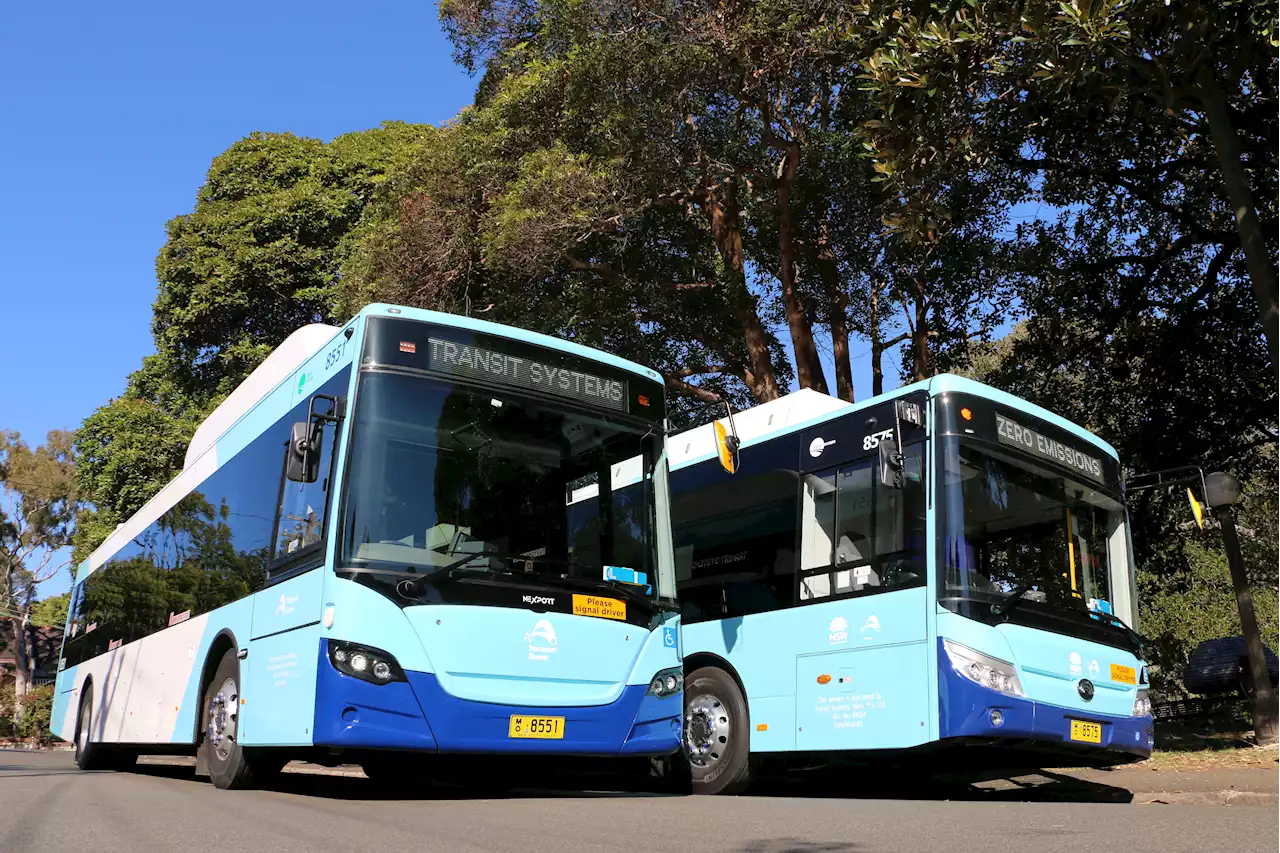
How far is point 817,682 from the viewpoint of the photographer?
9.38 m

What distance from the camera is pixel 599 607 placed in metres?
8.15

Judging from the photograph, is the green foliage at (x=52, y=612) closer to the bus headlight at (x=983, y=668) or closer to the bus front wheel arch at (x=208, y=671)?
the bus front wheel arch at (x=208, y=671)

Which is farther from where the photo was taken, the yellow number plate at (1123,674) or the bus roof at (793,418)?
the yellow number plate at (1123,674)

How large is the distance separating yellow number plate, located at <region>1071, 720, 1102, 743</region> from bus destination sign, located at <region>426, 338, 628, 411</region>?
402cm

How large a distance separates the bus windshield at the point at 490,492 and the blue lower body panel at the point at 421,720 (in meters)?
0.63

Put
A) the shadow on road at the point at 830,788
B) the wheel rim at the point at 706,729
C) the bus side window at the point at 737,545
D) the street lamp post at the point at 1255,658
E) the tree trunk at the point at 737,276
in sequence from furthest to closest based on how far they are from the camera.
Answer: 1. the tree trunk at the point at 737,276
2. the street lamp post at the point at 1255,658
3. the wheel rim at the point at 706,729
4. the bus side window at the point at 737,545
5. the shadow on road at the point at 830,788

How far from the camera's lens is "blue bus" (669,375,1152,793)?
8336 millimetres

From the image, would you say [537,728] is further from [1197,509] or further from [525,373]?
[1197,509]

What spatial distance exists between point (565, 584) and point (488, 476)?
90 cm

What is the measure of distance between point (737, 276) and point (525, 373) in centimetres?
926

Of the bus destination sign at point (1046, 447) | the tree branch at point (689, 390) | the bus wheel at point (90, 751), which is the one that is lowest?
the bus wheel at point (90, 751)

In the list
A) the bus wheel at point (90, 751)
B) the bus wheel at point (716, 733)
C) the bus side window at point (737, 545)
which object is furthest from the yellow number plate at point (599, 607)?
the bus wheel at point (90, 751)

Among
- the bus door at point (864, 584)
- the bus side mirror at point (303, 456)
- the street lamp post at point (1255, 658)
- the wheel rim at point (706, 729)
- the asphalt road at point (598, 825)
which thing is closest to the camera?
the asphalt road at point (598, 825)

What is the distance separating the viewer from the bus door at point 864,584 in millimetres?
8547
